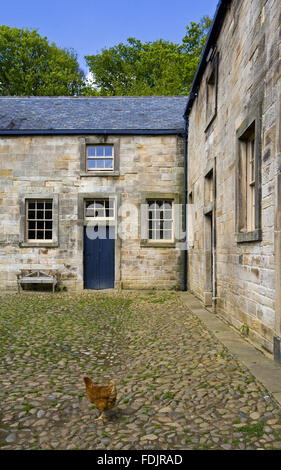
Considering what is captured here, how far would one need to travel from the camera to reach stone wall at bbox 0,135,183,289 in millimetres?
12422

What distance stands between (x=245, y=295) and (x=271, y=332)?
1194 millimetres

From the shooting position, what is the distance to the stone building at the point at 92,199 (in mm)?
12422

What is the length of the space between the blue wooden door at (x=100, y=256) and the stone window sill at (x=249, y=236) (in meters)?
7.12

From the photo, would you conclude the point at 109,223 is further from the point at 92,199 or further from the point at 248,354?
the point at 248,354

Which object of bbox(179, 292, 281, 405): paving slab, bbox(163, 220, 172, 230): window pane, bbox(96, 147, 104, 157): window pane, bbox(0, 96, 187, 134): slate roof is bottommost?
bbox(179, 292, 281, 405): paving slab

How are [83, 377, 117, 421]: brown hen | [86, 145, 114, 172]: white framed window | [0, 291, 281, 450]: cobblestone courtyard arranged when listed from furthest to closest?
[86, 145, 114, 172]: white framed window → [83, 377, 117, 421]: brown hen → [0, 291, 281, 450]: cobblestone courtyard

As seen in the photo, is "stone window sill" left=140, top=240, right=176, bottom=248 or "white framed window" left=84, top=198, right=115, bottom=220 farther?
"white framed window" left=84, top=198, right=115, bottom=220

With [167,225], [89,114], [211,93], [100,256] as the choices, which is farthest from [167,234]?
[89,114]

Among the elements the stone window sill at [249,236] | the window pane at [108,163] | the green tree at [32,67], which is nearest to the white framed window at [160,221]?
the window pane at [108,163]

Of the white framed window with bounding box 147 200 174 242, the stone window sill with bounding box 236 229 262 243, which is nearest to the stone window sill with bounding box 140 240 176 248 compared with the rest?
the white framed window with bounding box 147 200 174 242

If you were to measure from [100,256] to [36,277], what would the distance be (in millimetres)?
2150

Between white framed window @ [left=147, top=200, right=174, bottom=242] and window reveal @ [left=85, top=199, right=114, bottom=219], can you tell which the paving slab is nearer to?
white framed window @ [left=147, top=200, right=174, bottom=242]

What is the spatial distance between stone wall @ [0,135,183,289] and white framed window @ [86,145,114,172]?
332mm
